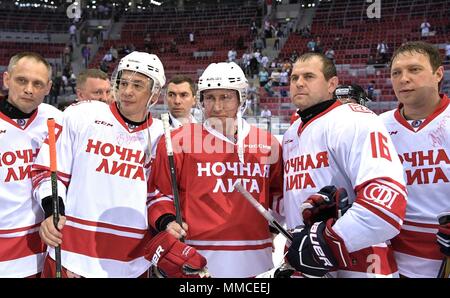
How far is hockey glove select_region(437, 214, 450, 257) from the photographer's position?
1.73 metres

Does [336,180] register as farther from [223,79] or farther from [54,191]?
[54,191]

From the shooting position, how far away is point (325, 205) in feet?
5.49

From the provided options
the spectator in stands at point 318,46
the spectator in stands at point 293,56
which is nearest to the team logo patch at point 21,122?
the spectator in stands at point 293,56

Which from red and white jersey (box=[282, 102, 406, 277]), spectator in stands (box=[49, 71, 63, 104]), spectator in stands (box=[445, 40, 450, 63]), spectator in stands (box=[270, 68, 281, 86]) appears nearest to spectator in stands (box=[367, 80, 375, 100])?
spectator in stands (box=[445, 40, 450, 63])

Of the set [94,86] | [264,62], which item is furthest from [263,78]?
[94,86]

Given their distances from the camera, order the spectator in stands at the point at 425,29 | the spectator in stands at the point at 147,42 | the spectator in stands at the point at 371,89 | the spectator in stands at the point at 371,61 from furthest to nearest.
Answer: the spectator in stands at the point at 147,42 < the spectator in stands at the point at 425,29 < the spectator in stands at the point at 371,61 < the spectator in stands at the point at 371,89

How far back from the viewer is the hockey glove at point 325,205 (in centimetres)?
167

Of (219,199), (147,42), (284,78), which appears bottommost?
(219,199)

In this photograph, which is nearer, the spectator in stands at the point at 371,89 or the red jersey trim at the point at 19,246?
the red jersey trim at the point at 19,246

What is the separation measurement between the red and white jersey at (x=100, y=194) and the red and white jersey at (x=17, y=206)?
13cm

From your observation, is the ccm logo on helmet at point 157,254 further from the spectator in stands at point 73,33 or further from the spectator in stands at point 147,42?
the spectator in stands at point 73,33

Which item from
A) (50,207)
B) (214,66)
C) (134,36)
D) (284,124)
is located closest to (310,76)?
(214,66)

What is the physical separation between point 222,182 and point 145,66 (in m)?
0.63
